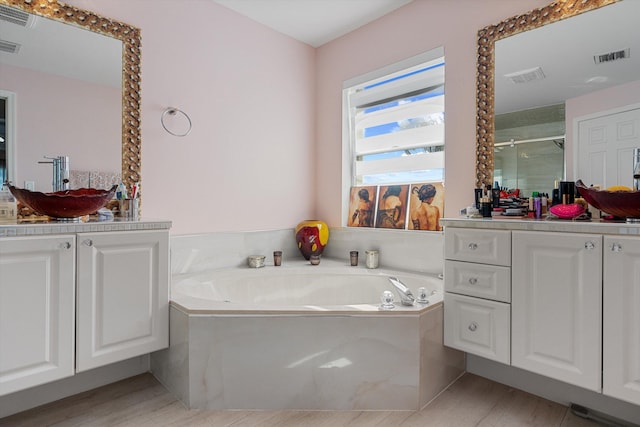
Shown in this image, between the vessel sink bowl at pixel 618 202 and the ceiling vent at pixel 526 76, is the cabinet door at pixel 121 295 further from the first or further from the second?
the ceiling vent at pixel 526 76

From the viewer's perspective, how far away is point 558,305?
60.6 inches

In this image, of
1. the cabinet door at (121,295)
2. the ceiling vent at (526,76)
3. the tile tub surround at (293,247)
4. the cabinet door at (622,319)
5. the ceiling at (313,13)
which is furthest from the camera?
the ceiling at (313,13)

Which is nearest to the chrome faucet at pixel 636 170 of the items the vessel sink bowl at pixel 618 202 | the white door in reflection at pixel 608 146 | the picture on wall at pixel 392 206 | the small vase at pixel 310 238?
the white door in reflection at pixel 608 146

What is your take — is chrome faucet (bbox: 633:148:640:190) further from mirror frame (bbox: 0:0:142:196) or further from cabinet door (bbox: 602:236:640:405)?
mirror frame (bbox: 0:0:142:196)

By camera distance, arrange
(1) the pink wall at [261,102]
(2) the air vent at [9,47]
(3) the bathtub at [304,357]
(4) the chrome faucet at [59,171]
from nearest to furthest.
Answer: (3) the bathtub at [304,357]
(2) the air vent at [9,47]
(4) the chrome faucet at [59,171]
(1) the pink wall at [261,102]

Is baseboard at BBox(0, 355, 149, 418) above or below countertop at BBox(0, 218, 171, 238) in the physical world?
below

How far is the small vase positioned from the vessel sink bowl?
6.19 ft

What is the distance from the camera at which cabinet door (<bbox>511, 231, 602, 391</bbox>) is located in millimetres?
1457

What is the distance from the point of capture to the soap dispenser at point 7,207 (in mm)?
1649

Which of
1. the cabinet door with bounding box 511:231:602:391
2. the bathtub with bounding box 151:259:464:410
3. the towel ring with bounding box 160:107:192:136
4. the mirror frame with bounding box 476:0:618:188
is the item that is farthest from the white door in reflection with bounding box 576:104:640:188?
the towel ring with bounding box 160:107:192:136

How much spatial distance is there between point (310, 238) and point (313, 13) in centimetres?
176

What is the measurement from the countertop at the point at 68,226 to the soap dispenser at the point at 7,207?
4 centimetres

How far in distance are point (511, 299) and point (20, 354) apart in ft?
6.92

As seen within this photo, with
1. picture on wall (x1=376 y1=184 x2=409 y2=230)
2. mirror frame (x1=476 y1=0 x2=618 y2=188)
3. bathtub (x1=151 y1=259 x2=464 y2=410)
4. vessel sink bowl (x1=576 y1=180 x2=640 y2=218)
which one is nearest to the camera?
vessel sink bowl (x1=576 y1=180 x2=640 y2=218)
